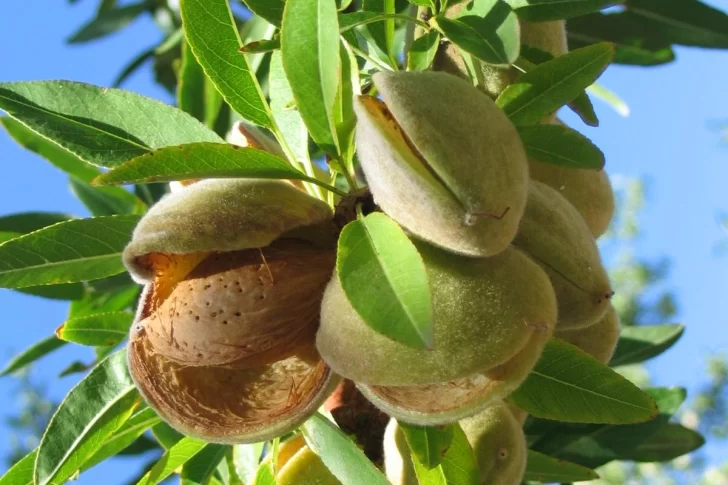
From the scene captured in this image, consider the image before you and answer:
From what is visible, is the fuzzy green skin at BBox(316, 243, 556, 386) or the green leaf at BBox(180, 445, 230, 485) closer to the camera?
the fuzzy green skin at BBox(316, 243, 556, 386)

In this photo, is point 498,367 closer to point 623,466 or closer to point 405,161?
point 405,161

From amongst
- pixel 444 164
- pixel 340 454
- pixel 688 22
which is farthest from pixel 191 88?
pixel 444 164

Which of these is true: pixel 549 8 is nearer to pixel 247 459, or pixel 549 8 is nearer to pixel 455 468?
pixel 455 468

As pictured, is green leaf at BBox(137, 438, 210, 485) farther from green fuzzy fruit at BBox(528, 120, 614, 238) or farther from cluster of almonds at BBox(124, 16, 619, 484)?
green fuzzy fruit at BBox(528, 120, 614, 238)

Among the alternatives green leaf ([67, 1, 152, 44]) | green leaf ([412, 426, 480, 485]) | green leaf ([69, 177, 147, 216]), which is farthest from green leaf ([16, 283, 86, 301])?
green leaf ([67, 1, 152, 44])

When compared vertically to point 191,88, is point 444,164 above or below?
above

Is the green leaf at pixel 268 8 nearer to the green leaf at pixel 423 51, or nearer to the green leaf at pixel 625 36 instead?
the green leaf at pixel 423 51
